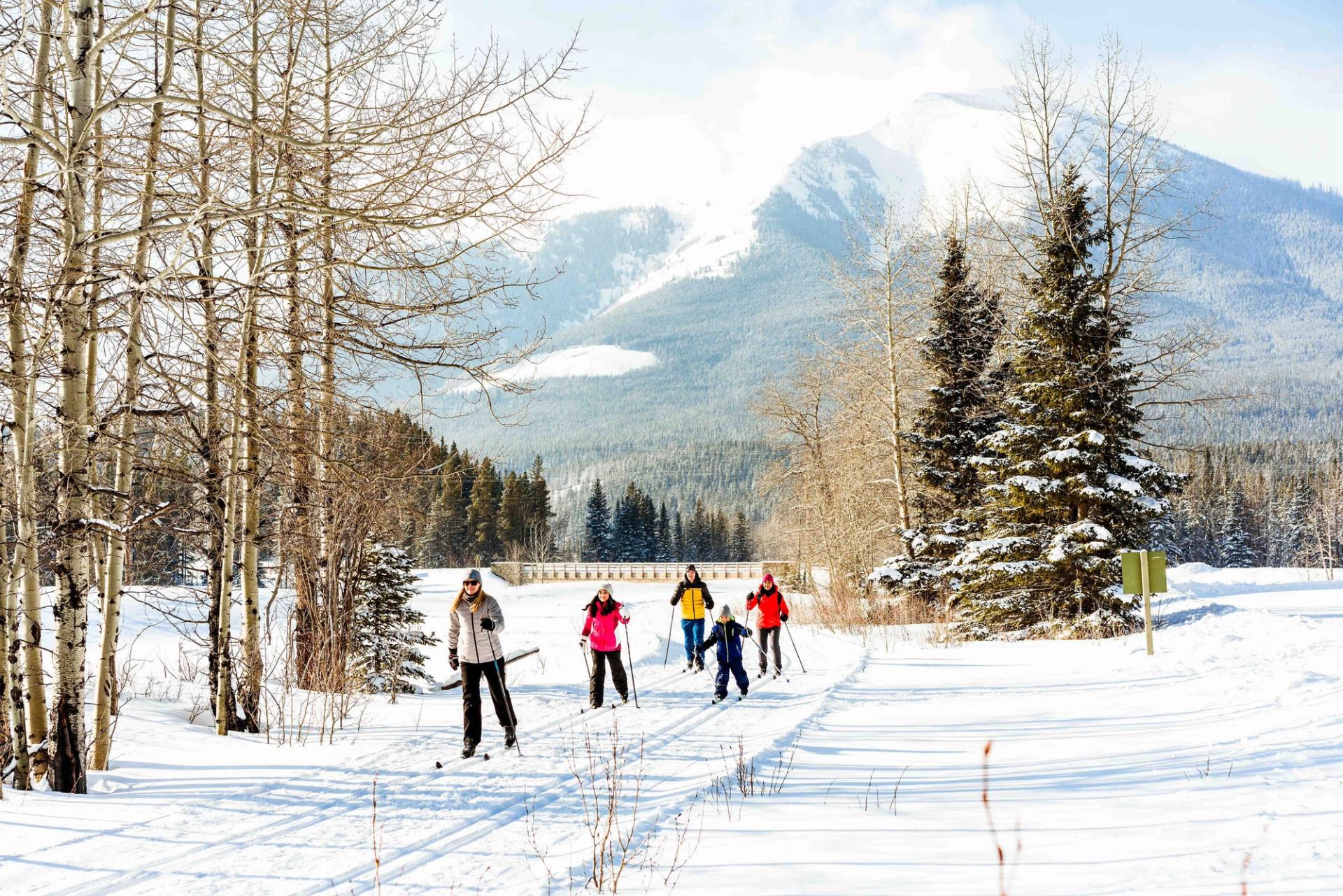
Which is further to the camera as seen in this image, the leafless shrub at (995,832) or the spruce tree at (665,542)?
the spruce tree at (665,542)

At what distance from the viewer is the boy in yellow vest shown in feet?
44.5

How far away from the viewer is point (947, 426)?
24.5 meters

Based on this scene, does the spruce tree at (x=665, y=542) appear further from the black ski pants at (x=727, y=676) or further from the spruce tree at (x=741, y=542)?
the black ski pants at (x=727, y=676)

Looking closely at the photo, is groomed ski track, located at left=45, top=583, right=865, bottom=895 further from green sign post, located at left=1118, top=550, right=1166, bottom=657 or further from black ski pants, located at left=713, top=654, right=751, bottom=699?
green sign post, located at left=1118, top=550, right=1166, bottom=657

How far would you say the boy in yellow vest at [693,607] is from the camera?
13.6 meters

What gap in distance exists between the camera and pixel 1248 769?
6.01 metres

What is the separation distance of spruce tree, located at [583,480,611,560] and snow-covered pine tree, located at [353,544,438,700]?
63.6m

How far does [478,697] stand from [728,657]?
14.1 ft

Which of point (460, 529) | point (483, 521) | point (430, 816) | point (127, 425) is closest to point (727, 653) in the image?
point (430, 816)

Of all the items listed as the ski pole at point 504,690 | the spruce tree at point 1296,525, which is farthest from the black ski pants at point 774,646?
the spruce tree at point 1296,525

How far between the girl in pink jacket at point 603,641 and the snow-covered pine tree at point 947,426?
14.7 meters

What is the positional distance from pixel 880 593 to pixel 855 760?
17.4 metres

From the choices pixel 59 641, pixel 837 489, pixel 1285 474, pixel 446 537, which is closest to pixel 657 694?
pixel 59 641

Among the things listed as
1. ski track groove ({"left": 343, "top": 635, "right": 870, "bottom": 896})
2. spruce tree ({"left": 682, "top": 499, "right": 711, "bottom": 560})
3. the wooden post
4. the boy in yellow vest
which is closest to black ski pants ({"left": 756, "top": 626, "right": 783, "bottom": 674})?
the boy in yellow vest
